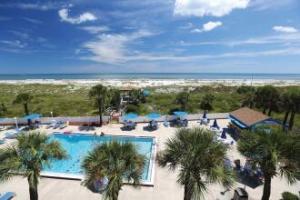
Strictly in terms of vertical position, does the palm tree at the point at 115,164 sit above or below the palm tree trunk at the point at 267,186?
above

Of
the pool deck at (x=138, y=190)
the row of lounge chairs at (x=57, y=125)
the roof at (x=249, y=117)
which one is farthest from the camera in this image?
the row of lounge chairs at (x=57, y=125)

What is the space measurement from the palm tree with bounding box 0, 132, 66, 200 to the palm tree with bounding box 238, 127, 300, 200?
8000 mm

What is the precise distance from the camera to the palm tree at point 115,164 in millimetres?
6555

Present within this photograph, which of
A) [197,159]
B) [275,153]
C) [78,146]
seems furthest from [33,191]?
[78,146]

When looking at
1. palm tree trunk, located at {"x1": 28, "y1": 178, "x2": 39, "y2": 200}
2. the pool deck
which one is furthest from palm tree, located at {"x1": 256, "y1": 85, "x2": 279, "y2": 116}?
palm tree trunk, located at {"x1": 28, "y1": 178, "x2": 39, "y2": 200}

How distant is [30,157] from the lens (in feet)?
24.2

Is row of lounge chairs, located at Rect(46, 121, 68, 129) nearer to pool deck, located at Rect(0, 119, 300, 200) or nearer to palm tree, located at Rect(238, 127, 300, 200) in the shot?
pool deck, located at Rect(0, 119, 300, 200)

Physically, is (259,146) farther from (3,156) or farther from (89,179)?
(3,156)

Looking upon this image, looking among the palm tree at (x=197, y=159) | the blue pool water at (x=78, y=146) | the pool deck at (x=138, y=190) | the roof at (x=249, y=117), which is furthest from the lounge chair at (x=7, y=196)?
the roof at (x=249, y=117)

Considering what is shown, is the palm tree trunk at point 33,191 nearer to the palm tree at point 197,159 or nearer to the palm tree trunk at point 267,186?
the palm tree at point 197,159

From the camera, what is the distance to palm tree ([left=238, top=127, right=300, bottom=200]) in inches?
304

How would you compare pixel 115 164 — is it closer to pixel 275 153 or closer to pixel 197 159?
pixel 197 159

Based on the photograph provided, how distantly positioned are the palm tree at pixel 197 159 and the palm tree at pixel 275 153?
2048mm

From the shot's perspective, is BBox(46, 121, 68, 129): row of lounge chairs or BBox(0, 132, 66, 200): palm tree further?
BBox(46, 121, 68, 129): row of lounge chairs
